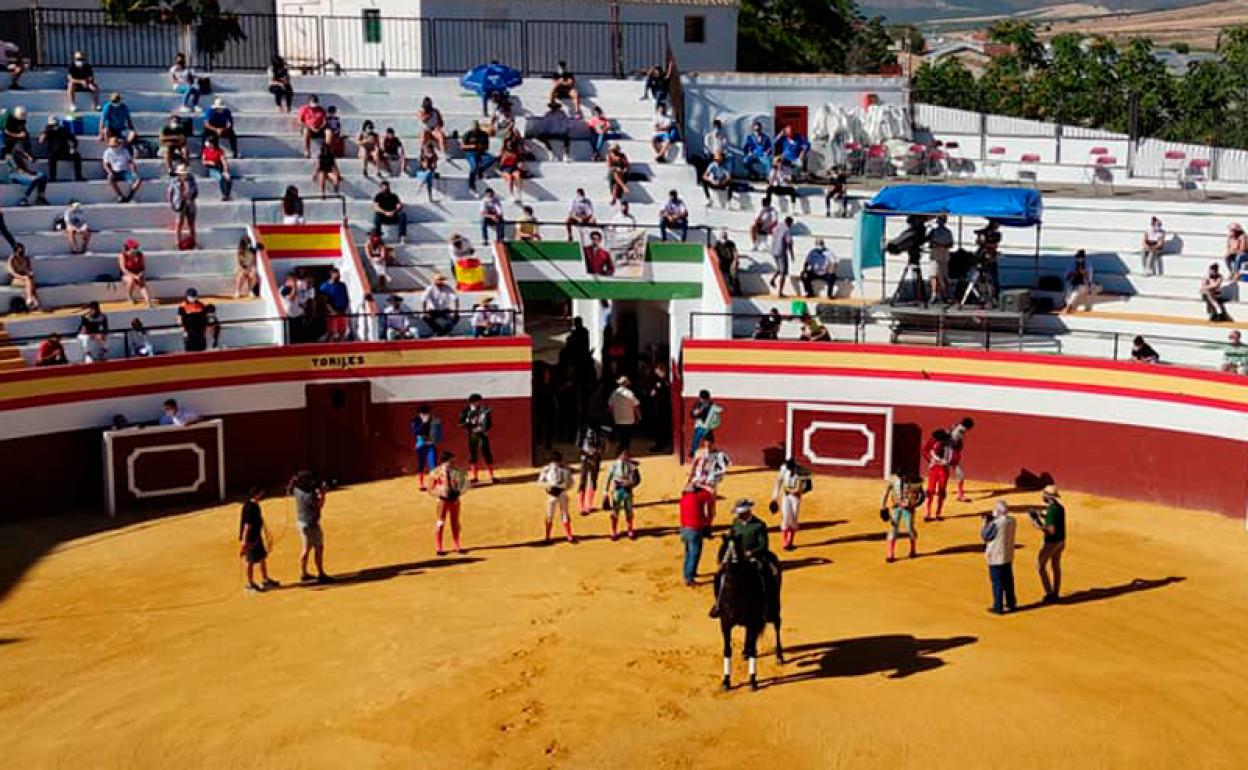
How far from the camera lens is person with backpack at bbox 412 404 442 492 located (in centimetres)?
2962

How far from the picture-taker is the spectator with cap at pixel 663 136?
127 feet

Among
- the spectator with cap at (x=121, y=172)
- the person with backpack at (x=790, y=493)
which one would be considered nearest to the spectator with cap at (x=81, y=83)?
the spectator with cap at (x=121, y=172)

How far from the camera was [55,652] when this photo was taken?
21266 mm

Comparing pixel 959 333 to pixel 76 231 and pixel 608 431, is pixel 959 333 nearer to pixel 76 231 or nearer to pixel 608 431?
pixel 608 431

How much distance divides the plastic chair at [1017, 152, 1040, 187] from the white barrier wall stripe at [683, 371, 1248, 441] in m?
12.8

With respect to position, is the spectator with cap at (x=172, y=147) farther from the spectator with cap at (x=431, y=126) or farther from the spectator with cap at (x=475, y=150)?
the spectator with cap at (x=475, y=150)

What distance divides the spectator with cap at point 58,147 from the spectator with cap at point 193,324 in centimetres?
583

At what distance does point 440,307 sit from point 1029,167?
1705cm

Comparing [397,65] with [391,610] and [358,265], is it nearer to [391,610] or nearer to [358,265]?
[358,265]

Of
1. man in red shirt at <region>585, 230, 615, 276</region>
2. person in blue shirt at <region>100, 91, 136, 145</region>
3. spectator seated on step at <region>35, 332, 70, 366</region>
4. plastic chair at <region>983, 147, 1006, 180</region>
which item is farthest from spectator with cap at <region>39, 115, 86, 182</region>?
plastic chair at <region>983, 147, 1006, 180</region>

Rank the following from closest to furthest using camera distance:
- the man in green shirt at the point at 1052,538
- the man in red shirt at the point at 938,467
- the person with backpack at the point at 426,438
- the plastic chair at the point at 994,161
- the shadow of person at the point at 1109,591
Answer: the man in green shirt at the point at 1052,538 < the shadow of person at the point at 1109,591 < the man in red shirt at the point at 938,467 < the person with backpack at the point at 426,438 < the plastic chair at the point at 994,161

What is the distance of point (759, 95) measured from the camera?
43125 millimetres

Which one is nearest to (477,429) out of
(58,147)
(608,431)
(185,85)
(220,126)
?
(608,431)

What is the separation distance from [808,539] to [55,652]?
1131cm
